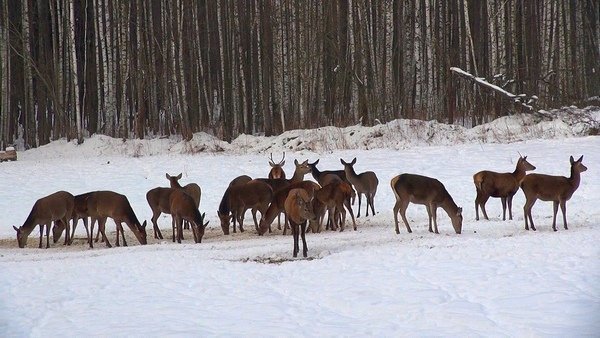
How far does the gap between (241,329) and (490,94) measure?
24254 millimetres

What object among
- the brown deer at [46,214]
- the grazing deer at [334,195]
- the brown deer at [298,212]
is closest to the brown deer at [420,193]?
the grazing deer at [334,195]

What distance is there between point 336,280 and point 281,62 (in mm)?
24303

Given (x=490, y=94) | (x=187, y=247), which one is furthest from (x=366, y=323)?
(x=490, y=94)

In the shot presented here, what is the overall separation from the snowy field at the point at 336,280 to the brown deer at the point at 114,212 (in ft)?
1.08

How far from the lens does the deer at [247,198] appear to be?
16016 mm

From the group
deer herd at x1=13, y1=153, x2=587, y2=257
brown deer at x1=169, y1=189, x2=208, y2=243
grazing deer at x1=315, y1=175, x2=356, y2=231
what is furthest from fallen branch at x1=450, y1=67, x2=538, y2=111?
brown deer at x1=169, y1=189, x2=208, y2=243

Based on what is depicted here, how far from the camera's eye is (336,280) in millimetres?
10406

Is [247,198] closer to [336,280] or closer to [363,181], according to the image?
[363,181]

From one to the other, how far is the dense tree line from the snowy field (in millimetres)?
12865

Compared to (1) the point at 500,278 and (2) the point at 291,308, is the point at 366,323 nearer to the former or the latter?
(2) the point at 291,308

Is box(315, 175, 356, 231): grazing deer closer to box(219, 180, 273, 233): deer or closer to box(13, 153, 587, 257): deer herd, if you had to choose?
box(13, 153, 587, 257): deer herd

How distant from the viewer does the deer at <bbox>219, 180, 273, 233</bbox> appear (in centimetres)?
1602

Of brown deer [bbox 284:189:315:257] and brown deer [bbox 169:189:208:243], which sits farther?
brown deer [bbox 169:189:208:243]

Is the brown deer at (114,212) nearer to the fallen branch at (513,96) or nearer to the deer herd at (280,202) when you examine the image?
the deer herd at (280,202)
